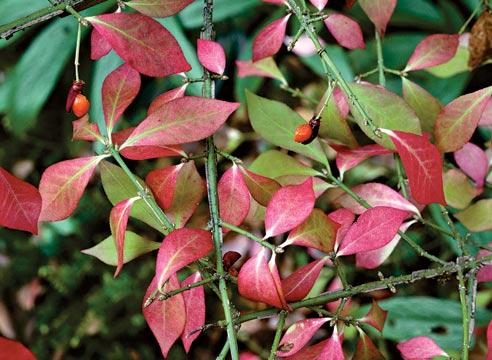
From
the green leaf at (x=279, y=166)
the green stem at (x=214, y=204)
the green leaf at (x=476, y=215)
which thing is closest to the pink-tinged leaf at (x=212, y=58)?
the green stem at (x=214, y=204)

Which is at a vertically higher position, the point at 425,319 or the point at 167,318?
the point at 167,318

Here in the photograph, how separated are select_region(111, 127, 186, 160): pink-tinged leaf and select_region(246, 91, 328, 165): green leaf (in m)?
0.10

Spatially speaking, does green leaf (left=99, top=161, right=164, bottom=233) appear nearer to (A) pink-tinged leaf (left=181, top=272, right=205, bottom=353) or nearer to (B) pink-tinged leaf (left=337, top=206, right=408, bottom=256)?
(A) pink-tinged leaf (left=181, top=272, right=205, bottom=353)

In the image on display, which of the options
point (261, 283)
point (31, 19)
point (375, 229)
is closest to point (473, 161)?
point (375, 229)

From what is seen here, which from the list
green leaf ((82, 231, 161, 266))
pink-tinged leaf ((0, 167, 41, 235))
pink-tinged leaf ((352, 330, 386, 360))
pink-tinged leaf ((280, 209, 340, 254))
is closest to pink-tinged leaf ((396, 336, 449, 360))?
pink-tinged leaf ((352, 330, 386, 360))

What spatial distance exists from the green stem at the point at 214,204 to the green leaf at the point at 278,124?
6 centimetres

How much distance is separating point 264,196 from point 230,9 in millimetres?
532

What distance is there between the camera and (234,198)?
0.58 meters

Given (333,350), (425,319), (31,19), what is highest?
(31,19)

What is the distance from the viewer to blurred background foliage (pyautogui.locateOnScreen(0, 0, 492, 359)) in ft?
3.39

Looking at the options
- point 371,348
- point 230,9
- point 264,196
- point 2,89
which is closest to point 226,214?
point 264,196

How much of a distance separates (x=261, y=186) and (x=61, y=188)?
0.17m

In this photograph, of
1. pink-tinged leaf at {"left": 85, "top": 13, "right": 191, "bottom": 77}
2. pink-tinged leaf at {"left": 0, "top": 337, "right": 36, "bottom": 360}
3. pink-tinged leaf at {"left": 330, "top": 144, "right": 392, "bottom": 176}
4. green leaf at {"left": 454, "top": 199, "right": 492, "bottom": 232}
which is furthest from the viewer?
green leaf at {"left": 454, "top": 199, "right": 492, "bottom": 232}

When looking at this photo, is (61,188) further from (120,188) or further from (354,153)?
(354,153)
